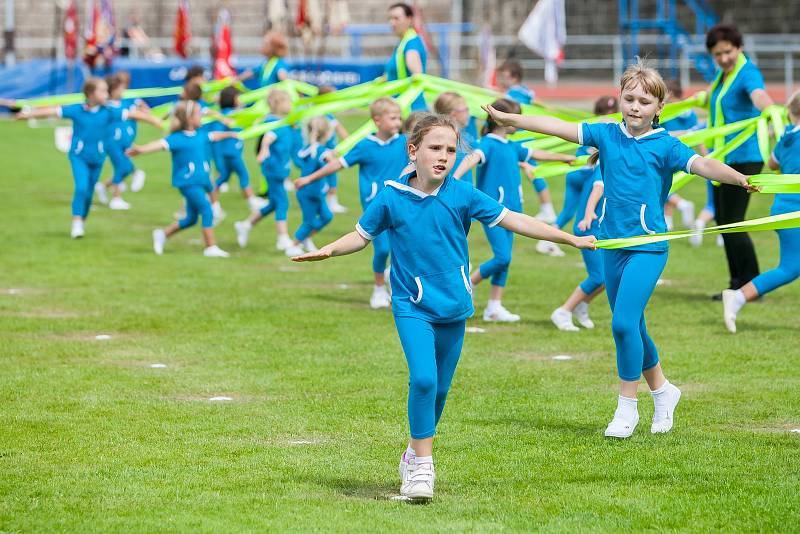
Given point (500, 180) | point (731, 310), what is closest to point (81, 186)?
point (500, 180)

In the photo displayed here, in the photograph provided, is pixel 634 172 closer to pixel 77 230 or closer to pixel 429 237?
pixel 429 237

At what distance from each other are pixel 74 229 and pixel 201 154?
7.57 ft

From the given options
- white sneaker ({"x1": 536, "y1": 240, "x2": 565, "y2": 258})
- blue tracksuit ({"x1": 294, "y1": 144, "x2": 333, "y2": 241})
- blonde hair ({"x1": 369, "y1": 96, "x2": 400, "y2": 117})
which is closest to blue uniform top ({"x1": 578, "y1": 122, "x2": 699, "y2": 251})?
blonde hair ({"x1": 369, "y1": 96, "x2": 400, "y2": 117})

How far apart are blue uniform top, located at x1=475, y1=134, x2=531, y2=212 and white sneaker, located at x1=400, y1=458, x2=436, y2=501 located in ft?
17.7

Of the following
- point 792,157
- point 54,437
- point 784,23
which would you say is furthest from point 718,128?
point 784,23

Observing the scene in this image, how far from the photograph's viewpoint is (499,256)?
11.3 metres

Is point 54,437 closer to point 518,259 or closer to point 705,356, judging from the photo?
point 705,356

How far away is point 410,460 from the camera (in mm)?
6254

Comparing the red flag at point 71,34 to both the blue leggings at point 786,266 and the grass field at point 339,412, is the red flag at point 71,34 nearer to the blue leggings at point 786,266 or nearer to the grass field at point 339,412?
the grass field at point 339,412

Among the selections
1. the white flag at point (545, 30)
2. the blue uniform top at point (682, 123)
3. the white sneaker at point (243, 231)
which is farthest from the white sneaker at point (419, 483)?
the white flag at point (545, 30)

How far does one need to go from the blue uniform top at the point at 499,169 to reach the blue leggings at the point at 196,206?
482 cm

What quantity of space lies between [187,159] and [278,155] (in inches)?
48.7

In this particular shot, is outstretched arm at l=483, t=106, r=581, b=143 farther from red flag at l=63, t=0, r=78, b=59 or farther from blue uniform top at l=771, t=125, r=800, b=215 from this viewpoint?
red flag at l=63, t=0, r=78, b=59

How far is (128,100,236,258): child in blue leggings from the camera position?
1520 cm
